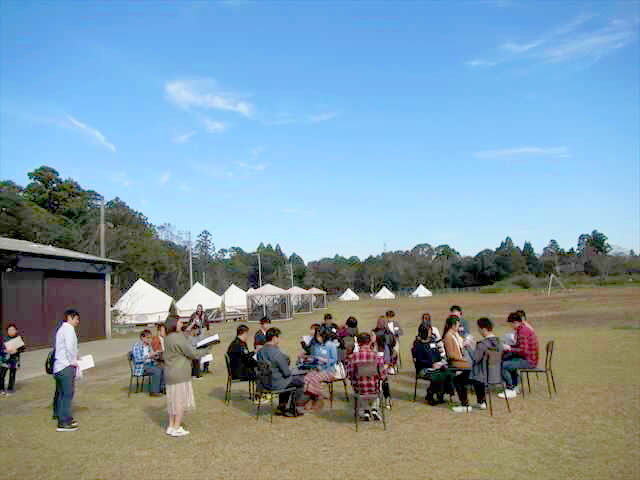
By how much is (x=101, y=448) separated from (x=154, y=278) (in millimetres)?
52160

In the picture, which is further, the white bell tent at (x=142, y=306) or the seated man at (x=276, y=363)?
the white bell tent at (x=142, y=306)

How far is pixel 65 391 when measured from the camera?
7.01m

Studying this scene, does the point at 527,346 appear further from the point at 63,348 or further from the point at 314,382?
the point at 63,348

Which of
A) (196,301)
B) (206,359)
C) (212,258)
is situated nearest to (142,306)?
(196,301)

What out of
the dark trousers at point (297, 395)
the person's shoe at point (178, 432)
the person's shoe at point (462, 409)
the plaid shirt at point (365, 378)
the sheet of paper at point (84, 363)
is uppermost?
the sheet of paper at point (84, 363)

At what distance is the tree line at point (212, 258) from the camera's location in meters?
44.0

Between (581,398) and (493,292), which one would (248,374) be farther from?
(493,292)

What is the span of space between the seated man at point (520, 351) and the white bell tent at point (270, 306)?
1094 inches

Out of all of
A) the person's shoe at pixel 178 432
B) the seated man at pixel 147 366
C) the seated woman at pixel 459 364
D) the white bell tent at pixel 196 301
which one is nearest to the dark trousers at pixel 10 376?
the seated man at pixel 147 366

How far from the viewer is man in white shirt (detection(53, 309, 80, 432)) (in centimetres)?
686

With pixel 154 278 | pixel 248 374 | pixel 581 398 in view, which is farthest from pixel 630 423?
pixel 154 278

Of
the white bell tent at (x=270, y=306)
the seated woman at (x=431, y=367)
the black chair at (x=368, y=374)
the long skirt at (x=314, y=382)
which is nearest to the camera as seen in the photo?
the black chair at (x=368, y=374)

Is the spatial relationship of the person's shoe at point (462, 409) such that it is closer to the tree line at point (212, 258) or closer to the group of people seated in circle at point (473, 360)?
the group of people seated in circle at point (473, 360)

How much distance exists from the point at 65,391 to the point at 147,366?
2506mm
